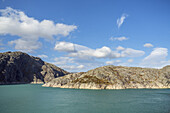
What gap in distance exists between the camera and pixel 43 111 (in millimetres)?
47594

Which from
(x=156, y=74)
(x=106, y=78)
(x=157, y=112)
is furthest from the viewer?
(x=156, y=74)

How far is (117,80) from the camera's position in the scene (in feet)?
448

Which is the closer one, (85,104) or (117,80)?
(85,104)

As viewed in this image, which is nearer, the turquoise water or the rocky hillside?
the turquoise water

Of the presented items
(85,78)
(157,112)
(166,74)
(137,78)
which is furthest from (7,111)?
(166,74)

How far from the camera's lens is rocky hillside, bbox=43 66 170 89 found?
13136cm

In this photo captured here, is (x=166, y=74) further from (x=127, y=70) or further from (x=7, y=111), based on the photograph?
(x=7, y=111)

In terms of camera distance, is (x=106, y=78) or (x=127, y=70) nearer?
(x=106, y=78)

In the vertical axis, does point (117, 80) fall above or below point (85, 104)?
above

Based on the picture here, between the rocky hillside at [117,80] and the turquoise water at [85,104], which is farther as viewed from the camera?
the rocky hillside at [117,80]

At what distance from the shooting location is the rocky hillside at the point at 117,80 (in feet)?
431

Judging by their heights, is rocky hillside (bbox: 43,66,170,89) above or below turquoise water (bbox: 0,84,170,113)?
above

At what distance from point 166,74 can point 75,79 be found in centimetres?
10058

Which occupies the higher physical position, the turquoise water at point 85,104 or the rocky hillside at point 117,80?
the rocky hillside at point 117,80
